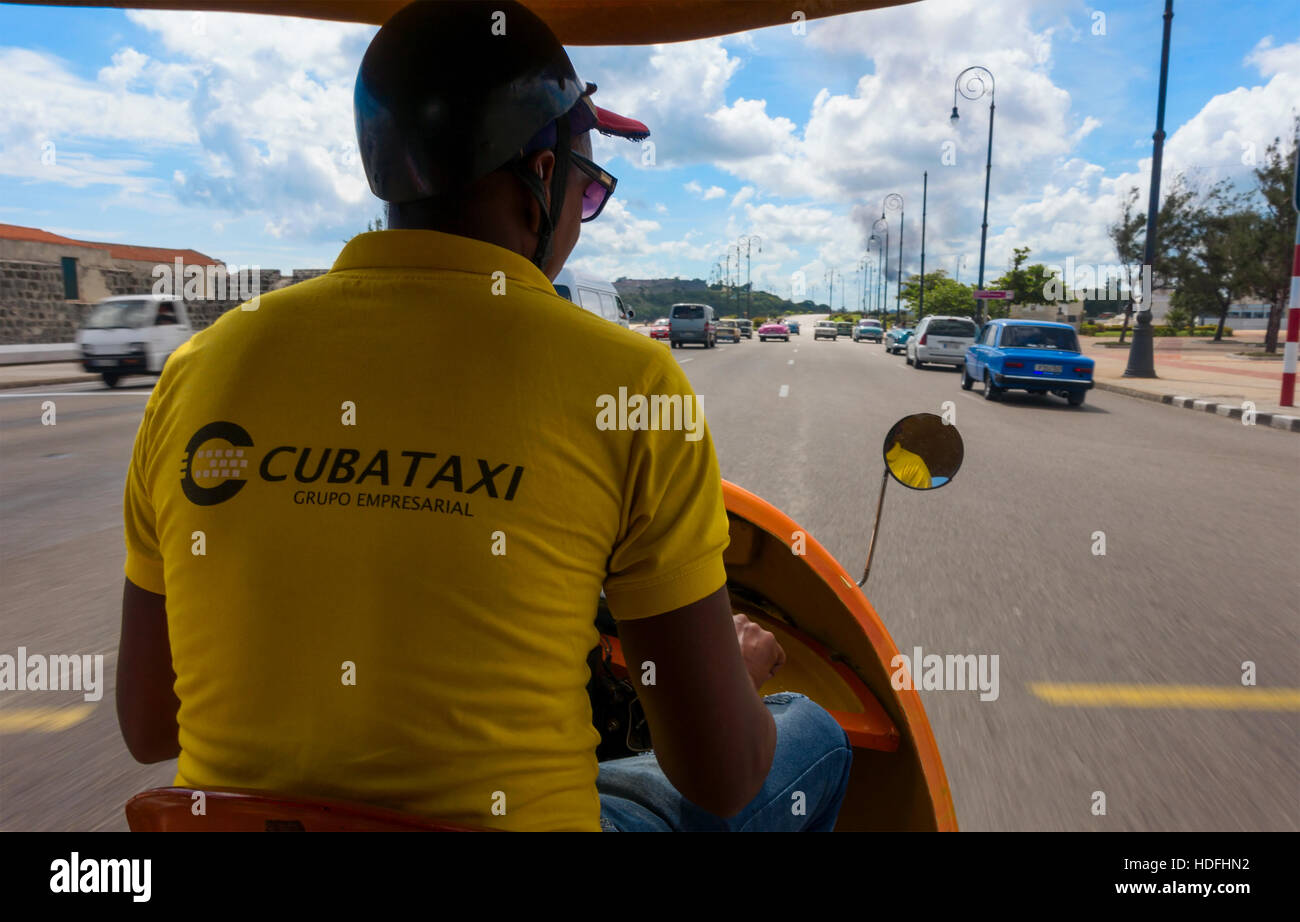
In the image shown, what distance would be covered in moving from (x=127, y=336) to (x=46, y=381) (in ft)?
9.40

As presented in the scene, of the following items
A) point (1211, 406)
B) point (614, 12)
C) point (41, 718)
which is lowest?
point (41, 718)

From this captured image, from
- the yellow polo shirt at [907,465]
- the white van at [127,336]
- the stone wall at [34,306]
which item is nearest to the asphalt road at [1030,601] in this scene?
the yellow polo shirt at [907,465]

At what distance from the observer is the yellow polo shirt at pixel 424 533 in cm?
106

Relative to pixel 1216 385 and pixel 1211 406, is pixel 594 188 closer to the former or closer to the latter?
pixel 1211 406

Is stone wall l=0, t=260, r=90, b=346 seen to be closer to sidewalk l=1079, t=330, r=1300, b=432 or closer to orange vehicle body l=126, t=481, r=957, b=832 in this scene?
sidewalk l=1079, t=330, r=1300, b=432

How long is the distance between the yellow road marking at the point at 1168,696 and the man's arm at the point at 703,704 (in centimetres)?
276

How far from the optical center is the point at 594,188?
1.51 m

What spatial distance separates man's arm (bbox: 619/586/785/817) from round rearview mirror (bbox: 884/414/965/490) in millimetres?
822

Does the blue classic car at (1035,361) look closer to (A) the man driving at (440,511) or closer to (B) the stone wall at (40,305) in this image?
(A) the man driving at (440,511)

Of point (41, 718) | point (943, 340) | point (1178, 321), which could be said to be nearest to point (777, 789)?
point (41, 718)

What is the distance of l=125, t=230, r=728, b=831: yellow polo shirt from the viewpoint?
1058 millimetres

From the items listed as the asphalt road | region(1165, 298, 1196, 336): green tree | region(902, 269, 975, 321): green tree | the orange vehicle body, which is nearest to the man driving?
the orange vehicle body

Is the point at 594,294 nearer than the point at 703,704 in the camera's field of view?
No
